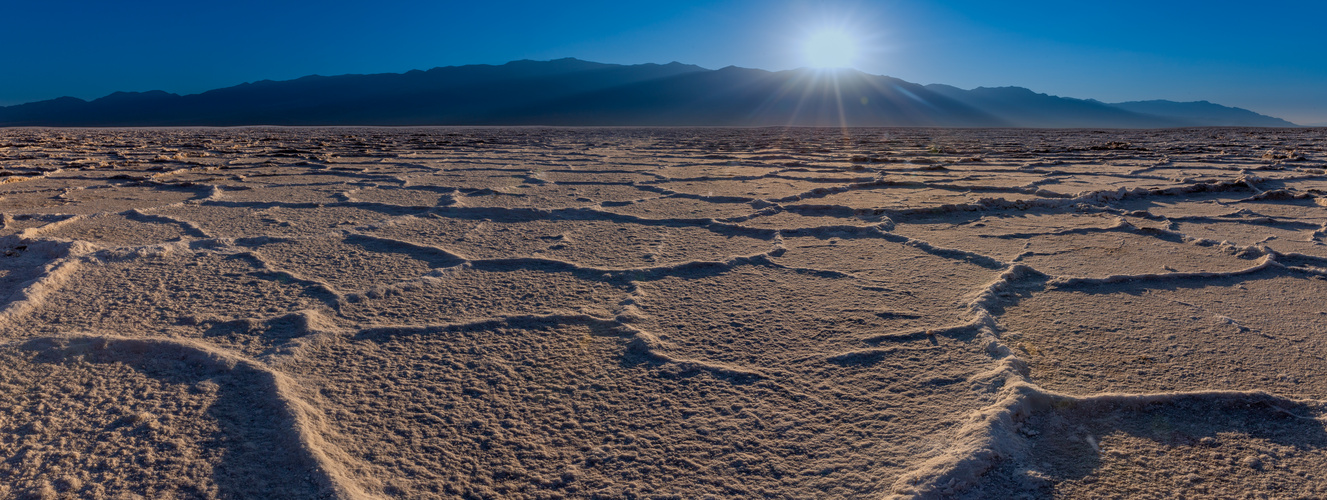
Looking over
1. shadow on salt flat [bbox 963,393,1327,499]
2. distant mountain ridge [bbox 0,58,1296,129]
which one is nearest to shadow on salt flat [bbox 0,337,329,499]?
shadow on salt flat [bbox 963,393,1327,499]

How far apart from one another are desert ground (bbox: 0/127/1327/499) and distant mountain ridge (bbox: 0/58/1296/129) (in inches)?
1787

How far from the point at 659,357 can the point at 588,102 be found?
195 ft

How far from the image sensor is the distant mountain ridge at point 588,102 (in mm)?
53625

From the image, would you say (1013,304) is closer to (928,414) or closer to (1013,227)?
(928,414)

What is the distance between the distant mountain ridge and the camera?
5362 centimetres

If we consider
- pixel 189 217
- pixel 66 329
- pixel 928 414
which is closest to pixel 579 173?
pixel 189 217

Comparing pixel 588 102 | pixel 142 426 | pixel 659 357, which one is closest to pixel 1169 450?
pixel 659 357

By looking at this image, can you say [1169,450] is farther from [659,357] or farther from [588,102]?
[588,102]

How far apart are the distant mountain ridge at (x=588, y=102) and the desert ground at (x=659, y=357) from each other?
45380 millimetres

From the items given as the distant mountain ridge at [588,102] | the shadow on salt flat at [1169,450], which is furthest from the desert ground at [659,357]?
the distant mountain ridge at [588,102]

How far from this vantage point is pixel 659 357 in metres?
1.07

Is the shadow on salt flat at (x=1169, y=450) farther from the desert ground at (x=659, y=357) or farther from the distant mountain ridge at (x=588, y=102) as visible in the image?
the distant mountain ridge at (x=588, y=102)

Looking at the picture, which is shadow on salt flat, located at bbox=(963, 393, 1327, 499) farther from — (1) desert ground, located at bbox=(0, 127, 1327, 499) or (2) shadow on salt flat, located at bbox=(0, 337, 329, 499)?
(2) shadow on salt flat, located at bbox=(0, 337, 329, 499)

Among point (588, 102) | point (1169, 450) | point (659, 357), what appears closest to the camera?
point (1169, 450)
